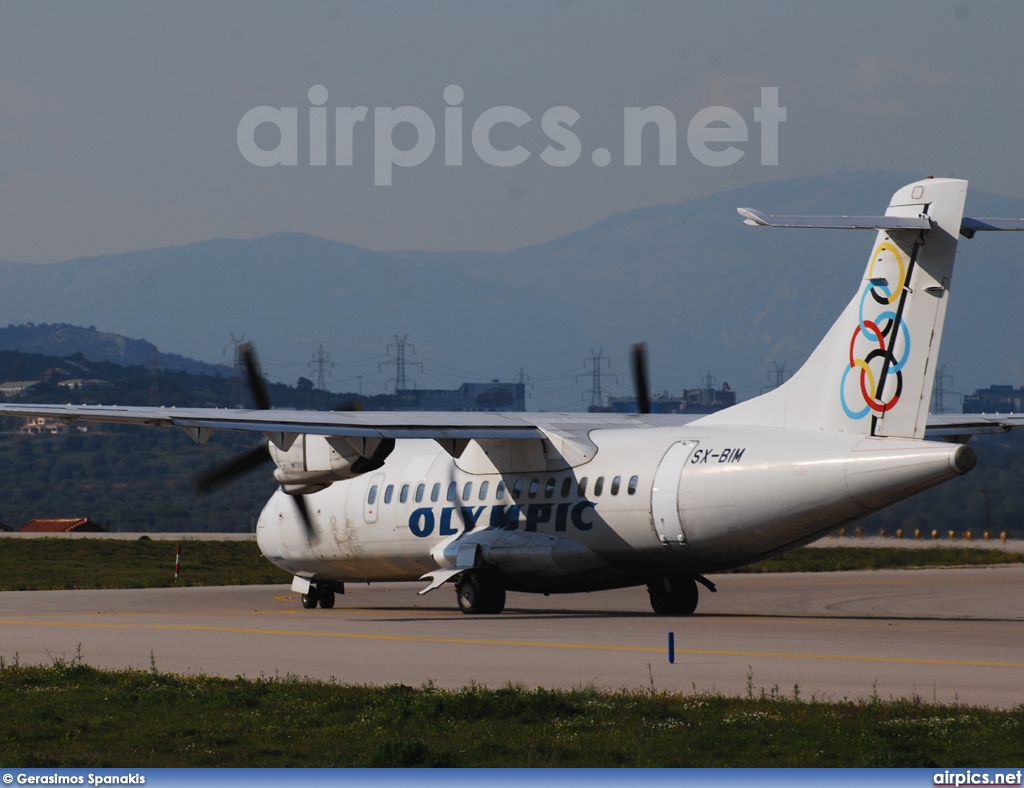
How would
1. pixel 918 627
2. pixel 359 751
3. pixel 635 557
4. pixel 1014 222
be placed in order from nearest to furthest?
pixel 359 751
pixel 1014 222
pixel 918 627
pixel 635 557

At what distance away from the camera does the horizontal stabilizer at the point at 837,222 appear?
2105 cm

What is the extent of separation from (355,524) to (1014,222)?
48.4ft

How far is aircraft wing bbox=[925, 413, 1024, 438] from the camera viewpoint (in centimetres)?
2933

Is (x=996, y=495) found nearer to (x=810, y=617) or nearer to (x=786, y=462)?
(x=810, y=617)

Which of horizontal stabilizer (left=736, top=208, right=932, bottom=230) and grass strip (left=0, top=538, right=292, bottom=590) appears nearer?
horizontal stabilizer (left=736, top=208, right=932, bottom=230)

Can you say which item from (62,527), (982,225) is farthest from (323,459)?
(62,527)

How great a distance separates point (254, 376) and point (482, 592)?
816cm

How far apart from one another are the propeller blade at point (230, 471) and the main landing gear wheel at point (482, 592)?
502 cm

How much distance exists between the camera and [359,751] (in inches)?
486

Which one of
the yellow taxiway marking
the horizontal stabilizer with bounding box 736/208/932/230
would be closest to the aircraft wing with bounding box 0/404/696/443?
the yellow taxiway marking

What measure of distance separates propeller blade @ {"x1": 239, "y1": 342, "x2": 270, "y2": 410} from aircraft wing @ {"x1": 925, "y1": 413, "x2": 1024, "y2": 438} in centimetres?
Result: 1389

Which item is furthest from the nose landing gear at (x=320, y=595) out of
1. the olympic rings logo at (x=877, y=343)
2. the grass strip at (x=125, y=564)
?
the olympic rings logo at (x=877, y=343)

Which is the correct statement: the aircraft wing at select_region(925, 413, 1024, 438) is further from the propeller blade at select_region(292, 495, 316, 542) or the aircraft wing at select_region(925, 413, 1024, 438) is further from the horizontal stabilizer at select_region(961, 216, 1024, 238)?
the propeller blade at select_region(292, 495, 316, 542)

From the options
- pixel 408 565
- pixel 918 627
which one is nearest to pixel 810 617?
pixel 918 627
